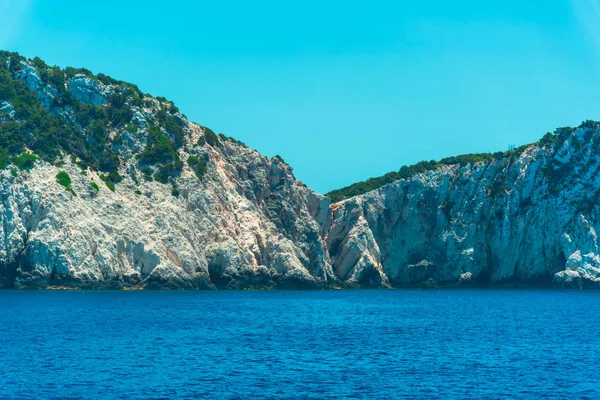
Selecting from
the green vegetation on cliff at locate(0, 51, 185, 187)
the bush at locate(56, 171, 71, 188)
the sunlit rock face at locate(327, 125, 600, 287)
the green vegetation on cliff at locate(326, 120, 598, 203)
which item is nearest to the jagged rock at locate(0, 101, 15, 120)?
the green vegetation on cliff at locate(0, 51, 185, 187)

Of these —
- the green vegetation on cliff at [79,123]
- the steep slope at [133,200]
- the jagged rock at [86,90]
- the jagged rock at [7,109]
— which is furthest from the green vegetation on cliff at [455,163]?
the jagged rock at [7,109]

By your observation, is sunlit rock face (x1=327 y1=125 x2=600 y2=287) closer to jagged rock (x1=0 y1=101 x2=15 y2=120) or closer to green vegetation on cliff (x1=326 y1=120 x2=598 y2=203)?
green vegetation on cliff (x1=326 y1=120 x2=598 y2=203)

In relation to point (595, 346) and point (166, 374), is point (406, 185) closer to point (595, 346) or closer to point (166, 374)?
point (595, 346)

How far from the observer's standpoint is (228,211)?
388 feet

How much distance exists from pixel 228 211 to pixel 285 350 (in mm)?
65354

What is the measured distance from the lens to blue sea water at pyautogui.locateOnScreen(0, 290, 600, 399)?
40.9m

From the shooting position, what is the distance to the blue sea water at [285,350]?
134 feet

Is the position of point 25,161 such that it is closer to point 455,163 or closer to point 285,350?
point 285,350

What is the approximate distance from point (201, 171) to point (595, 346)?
71.9 m

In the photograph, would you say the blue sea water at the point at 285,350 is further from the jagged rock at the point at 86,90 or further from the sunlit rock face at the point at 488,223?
the jagged rock at the point at 86,90

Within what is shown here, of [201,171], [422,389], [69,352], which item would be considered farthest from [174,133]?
[422,389]

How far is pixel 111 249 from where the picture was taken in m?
99.1

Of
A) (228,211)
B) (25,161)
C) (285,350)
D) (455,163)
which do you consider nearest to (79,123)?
(25,161)

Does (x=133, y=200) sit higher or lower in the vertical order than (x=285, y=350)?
higher
